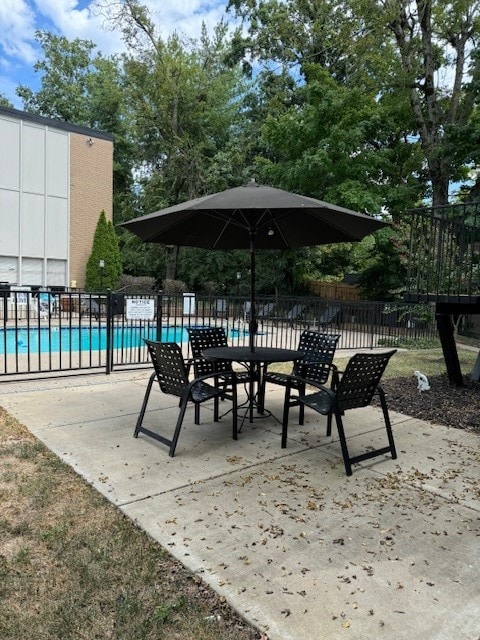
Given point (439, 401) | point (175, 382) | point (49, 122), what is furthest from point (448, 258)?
point (49, 122)

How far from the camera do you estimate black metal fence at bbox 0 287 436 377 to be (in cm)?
742

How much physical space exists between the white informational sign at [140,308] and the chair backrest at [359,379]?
4.74 meters

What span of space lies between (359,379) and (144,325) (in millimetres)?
6584

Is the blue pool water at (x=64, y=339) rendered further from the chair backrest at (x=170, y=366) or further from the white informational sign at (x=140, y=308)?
the chair backrest at (x=170, y=366)

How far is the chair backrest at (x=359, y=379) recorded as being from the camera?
3541 millimetres

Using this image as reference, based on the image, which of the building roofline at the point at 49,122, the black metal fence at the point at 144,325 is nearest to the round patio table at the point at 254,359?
the black metal fence at the point at 144,325

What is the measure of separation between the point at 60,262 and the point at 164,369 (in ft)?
56.9

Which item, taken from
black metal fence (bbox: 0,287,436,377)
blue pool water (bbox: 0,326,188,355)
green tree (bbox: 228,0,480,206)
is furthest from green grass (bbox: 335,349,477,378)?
green tree (bbox: 228,0,480,206)

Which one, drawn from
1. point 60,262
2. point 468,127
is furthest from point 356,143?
point 60,262

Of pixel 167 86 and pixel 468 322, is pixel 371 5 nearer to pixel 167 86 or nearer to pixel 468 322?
pixel 468 322

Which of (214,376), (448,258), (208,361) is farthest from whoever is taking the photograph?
(448,258)

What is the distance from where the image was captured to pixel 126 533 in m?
2.58

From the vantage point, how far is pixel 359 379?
366 centimetres

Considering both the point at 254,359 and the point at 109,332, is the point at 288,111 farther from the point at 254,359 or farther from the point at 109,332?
the point at 254,359
